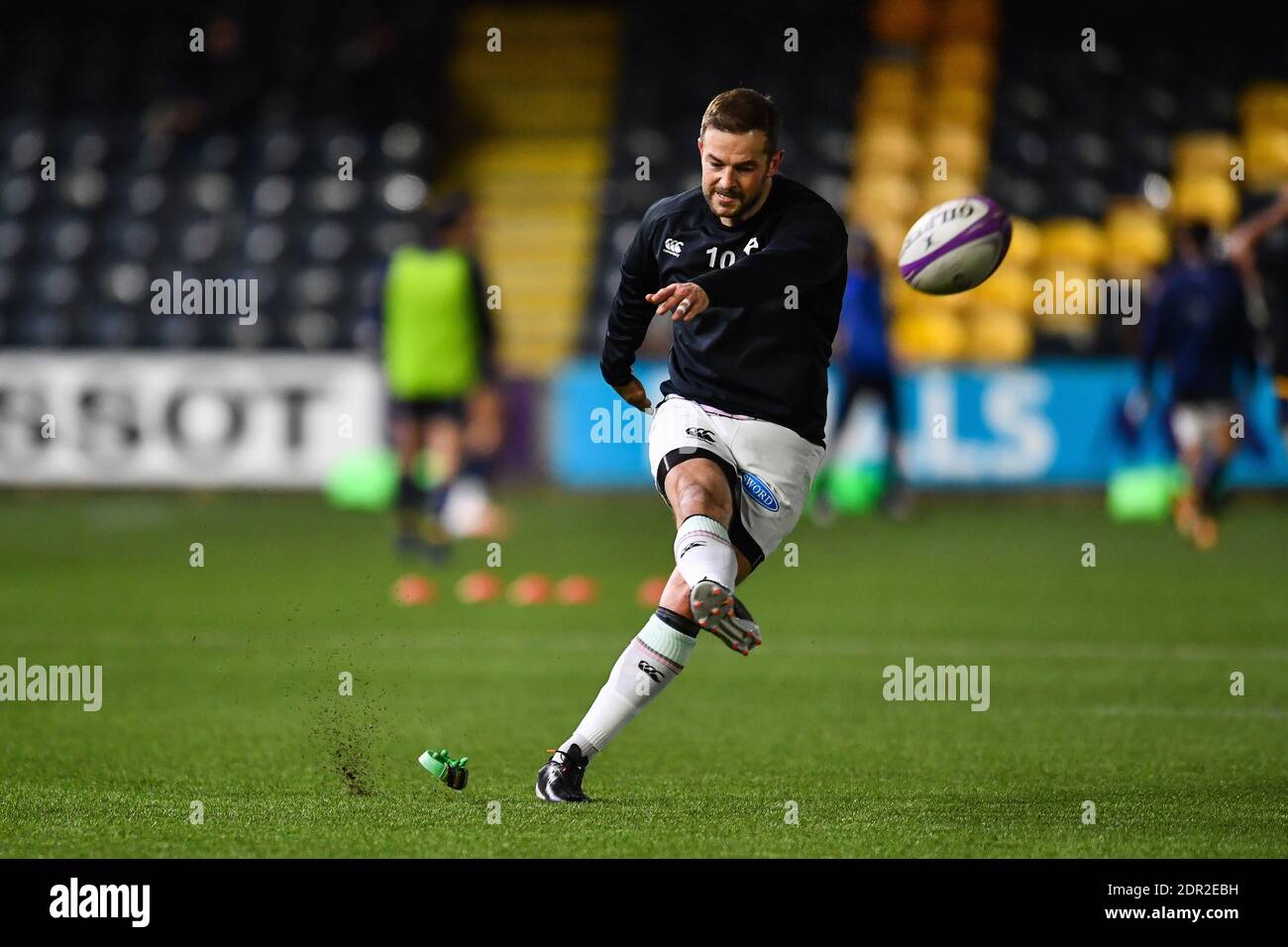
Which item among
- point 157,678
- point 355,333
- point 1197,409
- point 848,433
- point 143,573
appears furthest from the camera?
point 355,333

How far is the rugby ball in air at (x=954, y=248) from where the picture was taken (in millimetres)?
5918

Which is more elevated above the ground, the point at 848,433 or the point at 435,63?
the point at 435,63

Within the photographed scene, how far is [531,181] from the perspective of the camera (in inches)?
838

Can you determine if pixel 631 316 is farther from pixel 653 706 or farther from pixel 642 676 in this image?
pixel 653 706

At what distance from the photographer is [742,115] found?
5207mm

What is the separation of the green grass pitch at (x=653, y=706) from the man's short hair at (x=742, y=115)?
5.87ft

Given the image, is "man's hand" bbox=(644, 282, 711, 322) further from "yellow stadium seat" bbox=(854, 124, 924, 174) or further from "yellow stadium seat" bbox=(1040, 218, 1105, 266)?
"yellow stadium seat" bbox=(854, 124, 924, 174)

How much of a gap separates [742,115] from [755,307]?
60 centimetres

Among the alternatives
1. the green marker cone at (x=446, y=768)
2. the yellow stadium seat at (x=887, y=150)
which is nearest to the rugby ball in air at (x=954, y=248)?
the green marker cone at (x=446, y=768)

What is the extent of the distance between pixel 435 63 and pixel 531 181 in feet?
5.19

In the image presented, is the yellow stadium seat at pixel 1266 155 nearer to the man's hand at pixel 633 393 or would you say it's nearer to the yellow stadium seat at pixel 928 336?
the yellow stadium seat at pixel 928 336

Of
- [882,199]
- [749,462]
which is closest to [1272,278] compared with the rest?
[882,199]

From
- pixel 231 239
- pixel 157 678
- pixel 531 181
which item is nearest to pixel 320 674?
pixel 157 678

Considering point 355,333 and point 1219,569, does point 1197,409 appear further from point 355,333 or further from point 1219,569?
point 355,333
